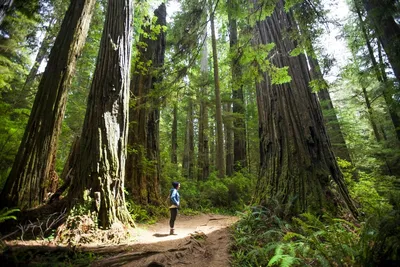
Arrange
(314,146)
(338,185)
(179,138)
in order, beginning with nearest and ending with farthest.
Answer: (338,185) → (314,146) → (179,138)

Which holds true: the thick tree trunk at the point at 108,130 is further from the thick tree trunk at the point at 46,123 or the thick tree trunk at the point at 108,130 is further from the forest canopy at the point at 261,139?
the thick tree trunk at the point at 46,123

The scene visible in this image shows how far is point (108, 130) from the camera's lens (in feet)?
13.9

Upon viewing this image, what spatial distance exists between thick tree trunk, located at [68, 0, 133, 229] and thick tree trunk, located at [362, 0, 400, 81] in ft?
18.7

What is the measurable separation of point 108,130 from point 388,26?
23.5 ft

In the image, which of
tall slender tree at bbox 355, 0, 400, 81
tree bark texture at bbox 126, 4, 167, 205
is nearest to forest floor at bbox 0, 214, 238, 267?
tree bark texture at bbox 126, 4, 167, 205

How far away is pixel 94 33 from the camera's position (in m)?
7.83

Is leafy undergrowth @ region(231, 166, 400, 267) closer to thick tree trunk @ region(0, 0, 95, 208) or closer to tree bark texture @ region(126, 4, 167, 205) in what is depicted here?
tree bark texture @ region(126, 4, 167, 205)

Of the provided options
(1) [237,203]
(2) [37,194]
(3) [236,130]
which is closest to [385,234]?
(2) [37,194]

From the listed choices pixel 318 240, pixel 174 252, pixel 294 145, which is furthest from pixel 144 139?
pixel 318 240

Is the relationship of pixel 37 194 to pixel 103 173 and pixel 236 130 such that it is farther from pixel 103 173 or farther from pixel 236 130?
pixel 236 130

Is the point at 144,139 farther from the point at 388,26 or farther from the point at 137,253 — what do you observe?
the point at 388,26

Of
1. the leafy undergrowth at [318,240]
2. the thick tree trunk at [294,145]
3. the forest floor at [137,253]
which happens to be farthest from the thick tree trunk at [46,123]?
the thick tree trunk at [294,145]

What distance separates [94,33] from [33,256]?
744 cm

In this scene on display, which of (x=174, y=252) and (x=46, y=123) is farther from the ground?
(x=46, y=123)
